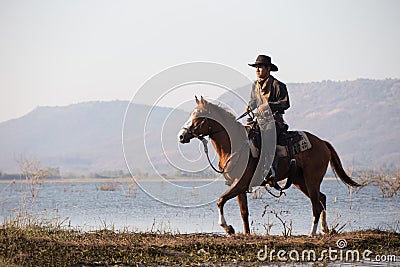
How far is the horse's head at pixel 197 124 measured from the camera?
38.5 ft

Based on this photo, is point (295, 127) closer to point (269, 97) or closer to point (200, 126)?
point (269, 97)

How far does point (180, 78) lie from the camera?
11.2 meters

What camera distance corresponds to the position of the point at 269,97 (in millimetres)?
12344

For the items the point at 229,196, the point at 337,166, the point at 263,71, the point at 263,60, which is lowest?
the point at 229,196

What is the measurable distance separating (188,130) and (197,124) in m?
0.19

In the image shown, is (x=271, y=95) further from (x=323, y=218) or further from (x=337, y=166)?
(x=323, y=218)

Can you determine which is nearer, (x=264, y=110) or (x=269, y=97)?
(x=264, y=110)

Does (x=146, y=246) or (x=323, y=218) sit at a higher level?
(x=323, y=218)

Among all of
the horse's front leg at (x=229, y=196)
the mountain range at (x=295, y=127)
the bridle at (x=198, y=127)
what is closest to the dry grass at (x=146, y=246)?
the horse's front leg at (x=229, y=196)

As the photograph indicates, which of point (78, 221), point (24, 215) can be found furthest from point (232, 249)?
point (78, 221)

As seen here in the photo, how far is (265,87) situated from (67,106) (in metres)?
178

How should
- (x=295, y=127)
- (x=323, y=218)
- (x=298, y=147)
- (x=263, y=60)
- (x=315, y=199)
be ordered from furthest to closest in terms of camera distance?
(x=295, y=127), (x=323, y=218), (x=315, y=199), (x=298, y=147), (x=263, y=60)

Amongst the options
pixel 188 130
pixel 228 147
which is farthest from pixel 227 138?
pixel 188 130

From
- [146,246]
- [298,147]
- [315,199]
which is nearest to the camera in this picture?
[146,246]
